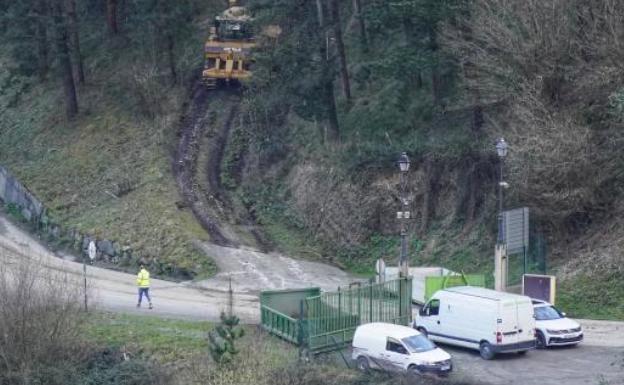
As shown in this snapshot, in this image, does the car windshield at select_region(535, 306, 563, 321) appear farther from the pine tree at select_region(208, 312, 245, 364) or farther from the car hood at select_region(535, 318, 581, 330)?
the pine tree at select_region(208, 312, 245, 364)

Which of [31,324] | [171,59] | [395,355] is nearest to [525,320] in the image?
[395,355]

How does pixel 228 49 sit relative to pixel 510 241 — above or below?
above

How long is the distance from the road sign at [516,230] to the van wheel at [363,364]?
8.97 m

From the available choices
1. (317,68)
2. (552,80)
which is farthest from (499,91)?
(317,68)

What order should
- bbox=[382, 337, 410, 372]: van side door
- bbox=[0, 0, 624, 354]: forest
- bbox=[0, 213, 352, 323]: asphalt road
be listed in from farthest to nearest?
bbox=[0, 0, 624, 354]: forest < bbox=[0, 213, 352, 323]: asphalt road < bbox=[382, 337, 410, 372]: van side door

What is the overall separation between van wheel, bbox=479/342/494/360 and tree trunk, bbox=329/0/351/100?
2008 centimetres

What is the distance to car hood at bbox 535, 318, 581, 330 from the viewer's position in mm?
31703

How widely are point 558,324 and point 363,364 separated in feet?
20.2

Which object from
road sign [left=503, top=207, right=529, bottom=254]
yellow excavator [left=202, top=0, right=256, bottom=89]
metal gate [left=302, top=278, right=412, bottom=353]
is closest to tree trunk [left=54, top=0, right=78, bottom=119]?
yellow excavator [left=202, top=0, right=256, bottom=89]

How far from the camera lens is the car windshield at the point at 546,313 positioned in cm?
3231

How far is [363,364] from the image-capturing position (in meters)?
29.5

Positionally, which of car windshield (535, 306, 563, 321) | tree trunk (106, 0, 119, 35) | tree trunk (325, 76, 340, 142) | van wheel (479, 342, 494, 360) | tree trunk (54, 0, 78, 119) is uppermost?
tree trunk (106, 0, 119, 35)

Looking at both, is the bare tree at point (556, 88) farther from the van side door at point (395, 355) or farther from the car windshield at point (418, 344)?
the van side door at point (395, 355)

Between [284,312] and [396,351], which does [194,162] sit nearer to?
[284,312]
